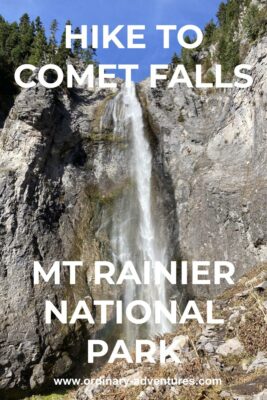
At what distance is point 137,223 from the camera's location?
28016 millimetres

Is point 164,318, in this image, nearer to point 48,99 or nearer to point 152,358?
point 152,358

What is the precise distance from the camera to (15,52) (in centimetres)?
4578

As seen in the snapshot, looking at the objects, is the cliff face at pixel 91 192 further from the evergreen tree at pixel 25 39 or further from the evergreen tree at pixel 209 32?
Result: the evergreen tree at pixel 25 39

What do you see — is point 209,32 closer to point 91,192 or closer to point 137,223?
point 91,192

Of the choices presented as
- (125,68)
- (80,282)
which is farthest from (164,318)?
(125,68)

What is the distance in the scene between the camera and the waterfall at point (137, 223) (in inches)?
1013

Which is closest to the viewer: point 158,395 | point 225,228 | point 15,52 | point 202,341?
point 158,395

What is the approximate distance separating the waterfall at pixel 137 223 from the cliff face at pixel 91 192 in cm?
57

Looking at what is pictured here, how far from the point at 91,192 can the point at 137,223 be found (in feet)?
12.9

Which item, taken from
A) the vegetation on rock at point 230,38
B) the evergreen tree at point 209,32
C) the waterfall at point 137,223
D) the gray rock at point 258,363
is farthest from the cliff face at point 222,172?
the gray rock at point 258,363

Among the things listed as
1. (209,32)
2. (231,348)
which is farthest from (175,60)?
(231,348)

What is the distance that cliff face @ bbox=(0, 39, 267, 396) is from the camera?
79.2 feet

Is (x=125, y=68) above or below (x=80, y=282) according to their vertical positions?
above

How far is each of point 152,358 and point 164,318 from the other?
10995 millimetres
